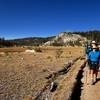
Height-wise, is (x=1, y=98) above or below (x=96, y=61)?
below

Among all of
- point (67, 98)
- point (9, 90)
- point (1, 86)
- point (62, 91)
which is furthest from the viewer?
point (1, 86)

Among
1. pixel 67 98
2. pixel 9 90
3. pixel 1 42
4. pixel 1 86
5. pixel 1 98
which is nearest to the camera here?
pixel 67 98

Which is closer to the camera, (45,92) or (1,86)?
(45,92)

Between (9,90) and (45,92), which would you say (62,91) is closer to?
(45,92)

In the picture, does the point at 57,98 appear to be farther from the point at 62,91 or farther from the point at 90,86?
the point at 90,86

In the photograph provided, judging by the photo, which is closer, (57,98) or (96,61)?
(57,98)

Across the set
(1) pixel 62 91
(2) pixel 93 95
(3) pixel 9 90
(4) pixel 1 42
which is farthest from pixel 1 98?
(4) pixel 1 42

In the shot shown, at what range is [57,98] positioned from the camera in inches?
428

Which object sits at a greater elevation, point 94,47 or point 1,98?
point 94,47

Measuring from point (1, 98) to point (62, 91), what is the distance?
8.15 ft

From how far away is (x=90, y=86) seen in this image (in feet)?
45.4

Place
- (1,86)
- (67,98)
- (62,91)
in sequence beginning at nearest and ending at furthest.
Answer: (67,98) < (62,91) < (1,86)

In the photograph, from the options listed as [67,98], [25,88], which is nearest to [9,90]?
[25,88]

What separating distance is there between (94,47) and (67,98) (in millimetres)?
3833
